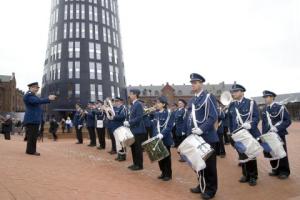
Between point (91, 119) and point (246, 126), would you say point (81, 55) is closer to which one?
point (91, 119)

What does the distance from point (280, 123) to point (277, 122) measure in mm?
129

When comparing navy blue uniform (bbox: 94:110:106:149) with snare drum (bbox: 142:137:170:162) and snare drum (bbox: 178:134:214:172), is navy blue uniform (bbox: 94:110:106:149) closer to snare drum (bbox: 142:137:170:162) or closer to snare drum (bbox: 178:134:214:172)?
snare drum (bbox: 142:137:170:162)

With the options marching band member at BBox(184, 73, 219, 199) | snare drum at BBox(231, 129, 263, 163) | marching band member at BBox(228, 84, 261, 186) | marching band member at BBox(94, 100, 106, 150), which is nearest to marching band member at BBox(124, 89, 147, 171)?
marching band member at BBox(184, 73, 219, 199)

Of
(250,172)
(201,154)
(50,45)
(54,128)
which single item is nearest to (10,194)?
(201,154)

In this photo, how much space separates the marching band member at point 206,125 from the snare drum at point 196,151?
230 mm

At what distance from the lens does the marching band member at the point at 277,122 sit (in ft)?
26.6

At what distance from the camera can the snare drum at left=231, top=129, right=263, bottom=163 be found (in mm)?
6797

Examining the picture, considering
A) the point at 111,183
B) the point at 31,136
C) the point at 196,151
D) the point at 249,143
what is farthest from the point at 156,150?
the point at 31,136

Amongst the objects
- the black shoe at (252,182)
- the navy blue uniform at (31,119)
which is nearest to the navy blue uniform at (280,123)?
the black shoe at (252,182)

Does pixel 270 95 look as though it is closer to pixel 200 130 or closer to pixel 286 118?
pixel 286 118

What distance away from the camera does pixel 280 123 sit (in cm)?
815

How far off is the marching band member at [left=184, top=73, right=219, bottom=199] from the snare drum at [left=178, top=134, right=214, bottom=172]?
0.75ft

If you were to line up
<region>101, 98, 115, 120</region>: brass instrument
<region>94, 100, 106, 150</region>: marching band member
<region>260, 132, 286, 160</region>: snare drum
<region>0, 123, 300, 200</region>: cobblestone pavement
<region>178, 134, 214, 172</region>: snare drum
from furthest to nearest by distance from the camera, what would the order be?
<region>94, 100, 106, 150</region>: marching band member
<region>101, 98, 115, 120</region>: brass instrument
<region>260, 132, 286, 160</region>: snare drum
<region>178, 134, 214, 172</region>: snare drum
<region>0, 123, 300, 200</region>: cobblestone pavement

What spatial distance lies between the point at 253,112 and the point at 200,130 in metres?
1.97
